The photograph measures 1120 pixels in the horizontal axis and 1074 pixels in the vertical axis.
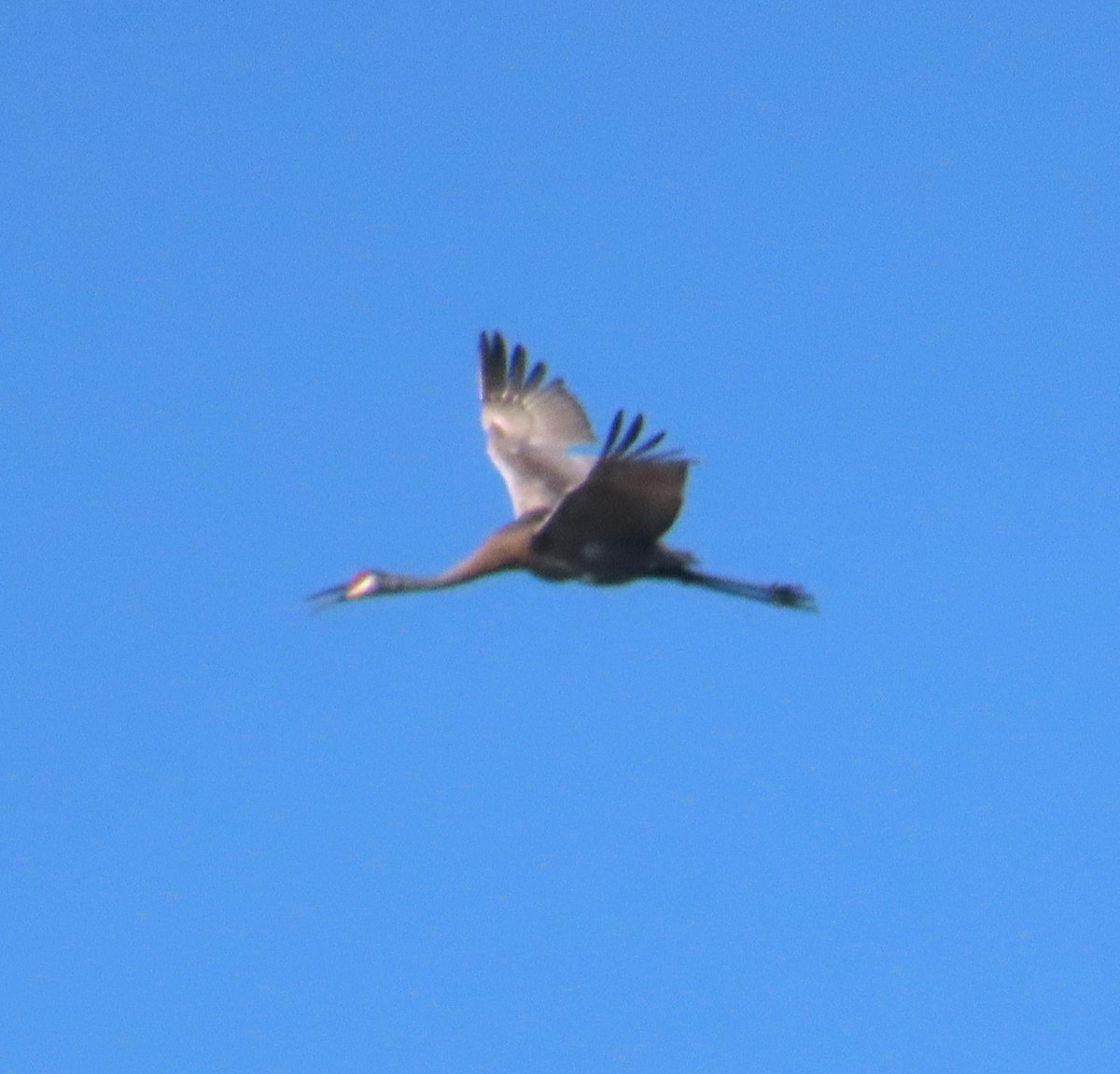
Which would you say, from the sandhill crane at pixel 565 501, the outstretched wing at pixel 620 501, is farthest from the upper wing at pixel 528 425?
the outstretched wing at pixel 620 501

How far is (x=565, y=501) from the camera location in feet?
60.4

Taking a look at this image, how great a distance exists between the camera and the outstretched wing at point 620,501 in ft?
58.1

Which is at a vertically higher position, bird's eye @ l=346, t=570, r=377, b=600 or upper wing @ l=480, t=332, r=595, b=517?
upper wing @ l=480, t=332, r=595, b=517

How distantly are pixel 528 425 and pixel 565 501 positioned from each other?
4.62 metres

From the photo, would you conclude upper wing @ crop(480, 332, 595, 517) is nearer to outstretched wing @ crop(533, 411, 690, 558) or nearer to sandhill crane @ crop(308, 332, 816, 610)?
sandhill crane @ crop(308, 332, 816, 610)

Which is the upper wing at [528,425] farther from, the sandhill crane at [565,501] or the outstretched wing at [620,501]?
the outstretched wing at [620,501]

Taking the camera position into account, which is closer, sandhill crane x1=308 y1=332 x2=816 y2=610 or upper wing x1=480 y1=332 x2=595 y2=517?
sandhill crane x1=308 y1=332 x2=816 y2=610

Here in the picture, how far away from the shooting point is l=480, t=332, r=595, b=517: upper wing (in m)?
21.9

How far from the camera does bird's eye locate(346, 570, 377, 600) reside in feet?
67.0

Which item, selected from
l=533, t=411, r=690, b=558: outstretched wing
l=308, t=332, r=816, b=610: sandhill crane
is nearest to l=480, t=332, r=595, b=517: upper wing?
l=308, t=332, r=816, b=610: sandhill crane

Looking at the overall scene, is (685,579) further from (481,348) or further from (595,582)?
(481,348)

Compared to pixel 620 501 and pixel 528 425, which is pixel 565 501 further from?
pixel 528 425

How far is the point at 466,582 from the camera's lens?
1997cm

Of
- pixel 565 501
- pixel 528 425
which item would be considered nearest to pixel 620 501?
pixel 565 501
